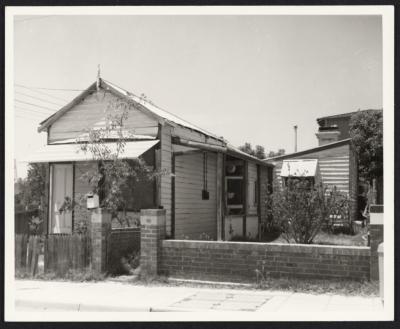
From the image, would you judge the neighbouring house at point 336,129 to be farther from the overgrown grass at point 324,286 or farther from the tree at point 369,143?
the overgrown grass at point 324,286

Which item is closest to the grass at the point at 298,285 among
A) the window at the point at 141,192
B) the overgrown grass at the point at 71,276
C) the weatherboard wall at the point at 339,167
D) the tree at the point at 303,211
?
the overgrown grass at the point at 71,276

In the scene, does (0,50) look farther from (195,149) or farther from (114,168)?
(195,149)

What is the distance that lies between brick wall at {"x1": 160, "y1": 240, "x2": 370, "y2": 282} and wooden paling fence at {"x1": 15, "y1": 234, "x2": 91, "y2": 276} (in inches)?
74.3

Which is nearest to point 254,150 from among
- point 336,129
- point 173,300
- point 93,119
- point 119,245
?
point 336,129

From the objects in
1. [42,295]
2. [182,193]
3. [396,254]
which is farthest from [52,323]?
[182,193]

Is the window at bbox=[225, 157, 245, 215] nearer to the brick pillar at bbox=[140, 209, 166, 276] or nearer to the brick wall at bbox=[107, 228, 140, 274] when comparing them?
the brick wall at bbox=[107, 228, 140, 274]

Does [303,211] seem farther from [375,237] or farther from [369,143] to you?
[369,143]

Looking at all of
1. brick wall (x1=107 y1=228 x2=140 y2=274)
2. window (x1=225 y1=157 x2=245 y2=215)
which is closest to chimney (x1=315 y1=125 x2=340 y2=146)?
window (x1=225 y1=157 x2=245 y2=215)

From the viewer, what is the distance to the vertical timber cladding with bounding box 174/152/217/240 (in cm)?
1540

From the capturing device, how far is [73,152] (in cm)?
1403

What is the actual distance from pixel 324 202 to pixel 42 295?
6.47 m

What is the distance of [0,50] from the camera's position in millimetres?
8078

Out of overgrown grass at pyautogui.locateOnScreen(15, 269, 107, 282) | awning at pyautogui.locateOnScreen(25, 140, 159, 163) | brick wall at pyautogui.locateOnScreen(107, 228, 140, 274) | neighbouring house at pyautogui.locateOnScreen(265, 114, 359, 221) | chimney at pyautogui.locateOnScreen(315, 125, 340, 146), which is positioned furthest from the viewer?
chimney at pyautogui.locateOnScreen(315, 125, 340, 146)

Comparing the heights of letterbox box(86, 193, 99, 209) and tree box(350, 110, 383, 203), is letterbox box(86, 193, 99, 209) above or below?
below
